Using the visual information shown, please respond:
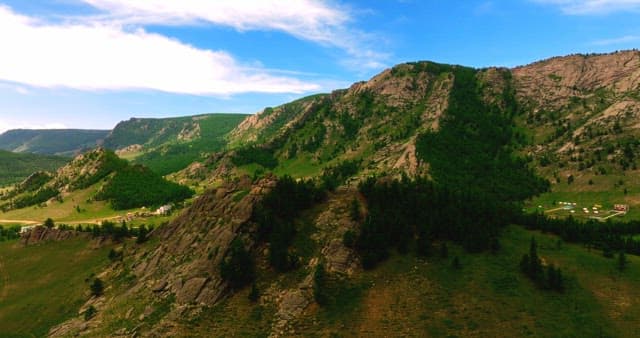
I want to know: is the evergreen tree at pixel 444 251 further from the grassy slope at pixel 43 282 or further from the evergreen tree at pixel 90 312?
the grassy slope at pixel 43 282

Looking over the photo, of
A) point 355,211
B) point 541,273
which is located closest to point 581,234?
point 541,273

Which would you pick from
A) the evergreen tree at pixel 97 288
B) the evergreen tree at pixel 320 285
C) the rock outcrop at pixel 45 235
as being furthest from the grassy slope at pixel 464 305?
the rock outcrop at pixel 45 235

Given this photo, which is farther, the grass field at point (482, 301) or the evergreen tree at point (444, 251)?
the evergreen tree at point (444, 251)

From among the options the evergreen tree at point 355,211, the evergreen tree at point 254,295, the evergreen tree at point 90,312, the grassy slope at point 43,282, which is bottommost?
the grassy slope at point 43,282

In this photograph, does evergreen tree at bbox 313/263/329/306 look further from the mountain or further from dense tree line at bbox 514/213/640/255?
dense tree line at bbox 514/213/640/255

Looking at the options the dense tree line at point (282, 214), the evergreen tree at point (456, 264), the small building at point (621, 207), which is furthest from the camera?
the small building at point (621, 207)

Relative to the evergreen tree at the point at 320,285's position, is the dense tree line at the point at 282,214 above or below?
above

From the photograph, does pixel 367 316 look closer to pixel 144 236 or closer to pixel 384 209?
pixel 384 209

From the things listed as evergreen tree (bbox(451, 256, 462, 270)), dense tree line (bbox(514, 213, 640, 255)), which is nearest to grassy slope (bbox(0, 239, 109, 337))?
evergreen tree (bbox(451, 256, 462, 270))
